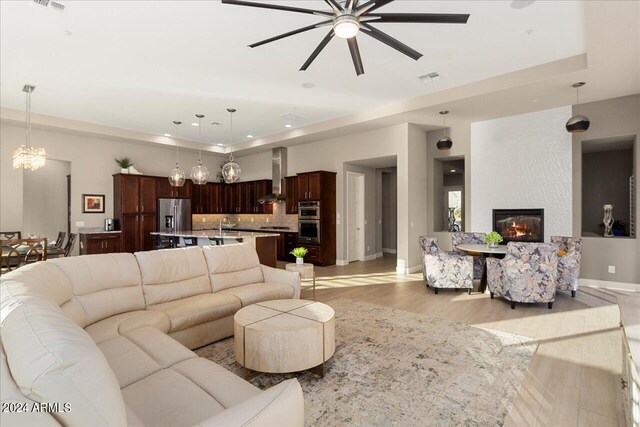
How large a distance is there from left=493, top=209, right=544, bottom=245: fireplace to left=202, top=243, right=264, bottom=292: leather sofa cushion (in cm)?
518

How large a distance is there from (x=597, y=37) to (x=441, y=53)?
1.62m

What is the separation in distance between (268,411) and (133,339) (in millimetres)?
1575

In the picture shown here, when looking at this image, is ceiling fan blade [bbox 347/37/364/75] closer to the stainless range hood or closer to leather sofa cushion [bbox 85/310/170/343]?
leather sofa cushion [bbox 85/310/170/343]

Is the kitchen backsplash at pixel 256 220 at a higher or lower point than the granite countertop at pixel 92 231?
higher

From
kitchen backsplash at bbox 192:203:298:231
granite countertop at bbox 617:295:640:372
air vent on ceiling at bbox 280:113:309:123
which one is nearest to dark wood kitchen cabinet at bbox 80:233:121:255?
kitchen backsplash at bbox 192:203:298:231

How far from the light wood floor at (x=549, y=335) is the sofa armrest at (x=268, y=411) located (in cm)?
162

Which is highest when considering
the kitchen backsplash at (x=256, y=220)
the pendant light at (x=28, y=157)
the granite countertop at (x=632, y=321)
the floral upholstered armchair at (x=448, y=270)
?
the pendant light at (x=28, y=157)

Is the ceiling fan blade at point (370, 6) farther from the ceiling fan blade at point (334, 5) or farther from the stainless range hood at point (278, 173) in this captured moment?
the stainless range hood at point (278, 173)

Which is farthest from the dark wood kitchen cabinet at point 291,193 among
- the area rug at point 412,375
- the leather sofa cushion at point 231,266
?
the area rug at point 412,375

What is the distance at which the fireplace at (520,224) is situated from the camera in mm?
6234

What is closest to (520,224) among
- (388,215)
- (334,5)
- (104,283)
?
(388,215)

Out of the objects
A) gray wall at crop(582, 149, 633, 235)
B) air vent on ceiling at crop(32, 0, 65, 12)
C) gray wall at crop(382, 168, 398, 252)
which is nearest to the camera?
air vent on ceiling at crop(32, 0, 65, 12)

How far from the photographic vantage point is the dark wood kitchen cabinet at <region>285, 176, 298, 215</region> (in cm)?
890

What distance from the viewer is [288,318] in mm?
2703
